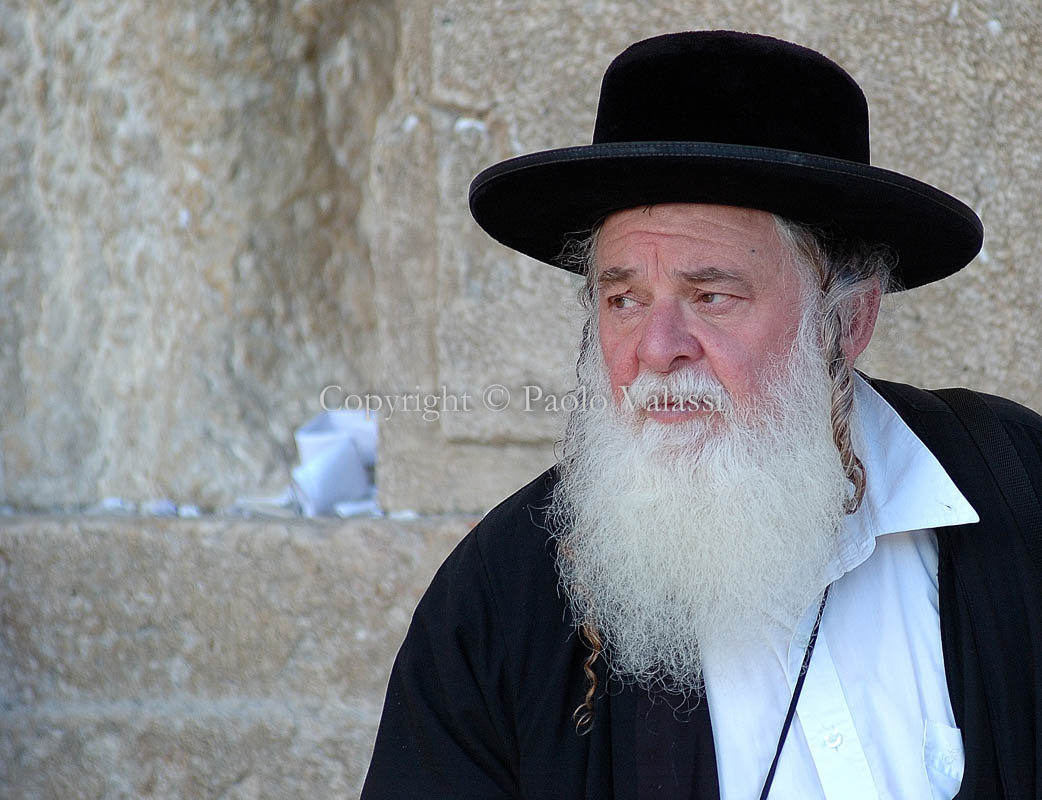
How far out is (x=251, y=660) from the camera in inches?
116

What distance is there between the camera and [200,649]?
9.75 ft

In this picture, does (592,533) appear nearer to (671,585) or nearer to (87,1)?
(671,585)

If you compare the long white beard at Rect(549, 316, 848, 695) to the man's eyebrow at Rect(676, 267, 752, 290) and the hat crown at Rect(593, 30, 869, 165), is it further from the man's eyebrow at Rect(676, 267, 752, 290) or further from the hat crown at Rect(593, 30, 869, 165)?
the hat crown at Rect(593, 30, 869, 165)

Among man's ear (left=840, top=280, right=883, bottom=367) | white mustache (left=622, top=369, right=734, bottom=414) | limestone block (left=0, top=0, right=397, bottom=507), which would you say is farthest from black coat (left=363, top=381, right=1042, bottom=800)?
limestone block (left=0, top=0, right=397, bottom=507)

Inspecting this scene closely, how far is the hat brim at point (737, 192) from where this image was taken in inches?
66.1

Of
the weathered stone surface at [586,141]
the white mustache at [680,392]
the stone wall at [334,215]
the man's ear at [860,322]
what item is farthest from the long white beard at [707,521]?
the stone wall at [334,215]

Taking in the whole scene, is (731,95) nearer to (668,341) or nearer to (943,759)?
(668,341)

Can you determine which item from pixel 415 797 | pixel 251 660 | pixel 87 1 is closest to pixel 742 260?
pixel 415 797

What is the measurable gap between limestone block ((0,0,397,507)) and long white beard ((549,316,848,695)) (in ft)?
5.24

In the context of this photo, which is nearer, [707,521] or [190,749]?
[707,521]

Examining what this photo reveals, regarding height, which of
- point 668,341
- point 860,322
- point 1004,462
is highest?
point 860,322

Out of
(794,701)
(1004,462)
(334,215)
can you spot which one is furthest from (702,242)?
(334,215)

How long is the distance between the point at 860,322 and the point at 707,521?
50cm

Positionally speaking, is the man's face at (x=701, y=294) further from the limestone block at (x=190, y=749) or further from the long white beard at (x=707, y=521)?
the limestone block at (x=190, y=749)
